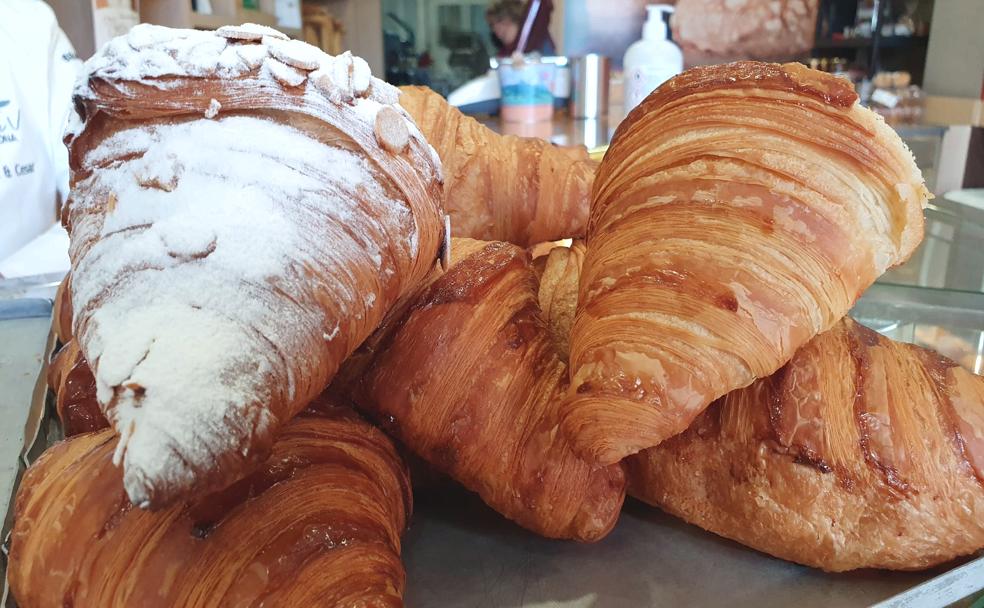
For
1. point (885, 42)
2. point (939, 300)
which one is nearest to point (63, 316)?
point (939, 300)

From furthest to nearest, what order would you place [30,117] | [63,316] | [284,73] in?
[30,117], [63,316], [284,73]

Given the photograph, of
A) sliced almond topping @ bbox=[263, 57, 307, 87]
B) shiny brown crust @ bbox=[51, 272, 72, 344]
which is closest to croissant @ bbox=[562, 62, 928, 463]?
sliced almond topping @ bbox=[263, 57, 307, 87]

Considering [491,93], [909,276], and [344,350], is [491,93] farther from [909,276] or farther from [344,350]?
[344,350]

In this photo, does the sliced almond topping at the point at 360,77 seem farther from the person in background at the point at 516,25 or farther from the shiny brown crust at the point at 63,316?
the person in background at the point at 516,25

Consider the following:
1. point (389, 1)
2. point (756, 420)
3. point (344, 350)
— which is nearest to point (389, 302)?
point (344, 350)

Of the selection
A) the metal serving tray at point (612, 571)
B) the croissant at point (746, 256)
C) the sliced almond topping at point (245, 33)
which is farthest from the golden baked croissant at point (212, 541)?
the sliced almond topping at point (245, 33)

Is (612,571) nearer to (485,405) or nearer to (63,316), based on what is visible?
(485,405)

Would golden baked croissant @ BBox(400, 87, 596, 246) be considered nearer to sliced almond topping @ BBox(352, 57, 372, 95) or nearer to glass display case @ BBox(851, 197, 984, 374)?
sliced almond topping @ BBox(352, 57, 372, 95)
